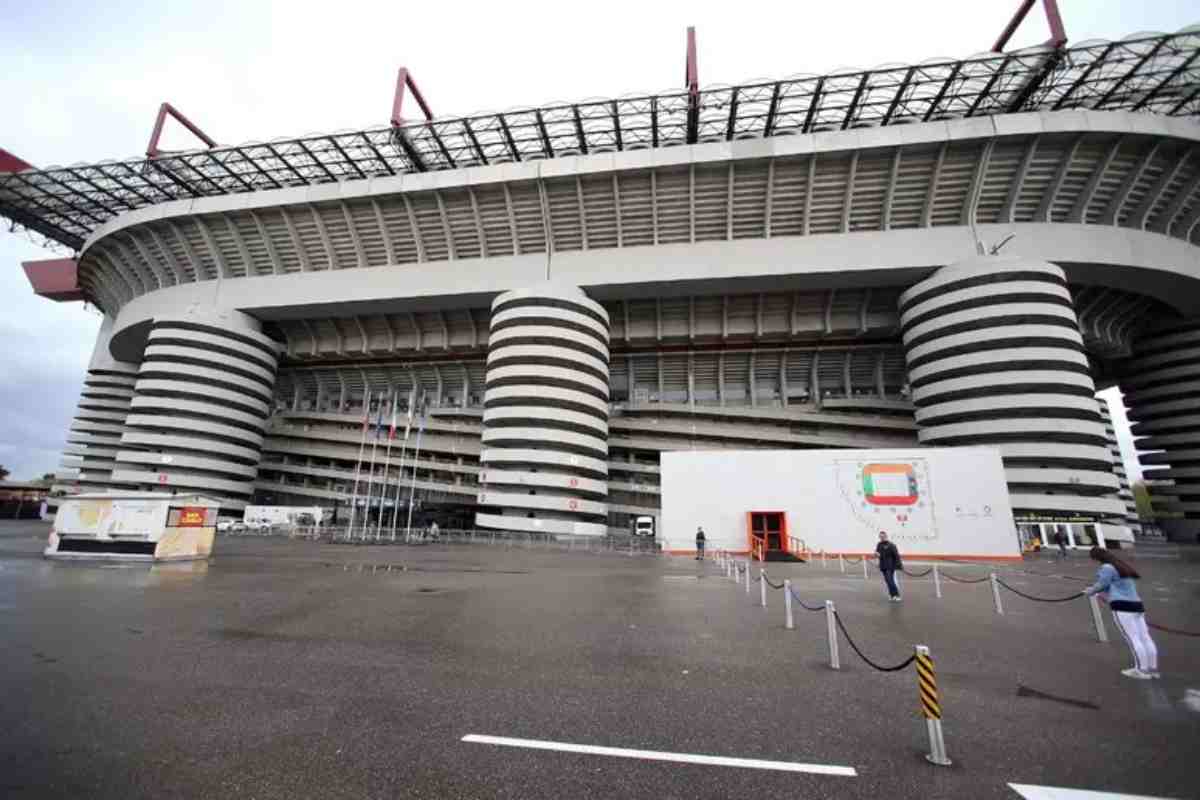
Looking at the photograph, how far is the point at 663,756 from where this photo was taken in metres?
3.96

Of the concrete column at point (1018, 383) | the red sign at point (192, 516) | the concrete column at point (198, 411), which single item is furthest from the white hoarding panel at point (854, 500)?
the concrete column at point (198, 411)

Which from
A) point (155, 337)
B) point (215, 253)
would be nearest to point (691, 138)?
point (215, 253)

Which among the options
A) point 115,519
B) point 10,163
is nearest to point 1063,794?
point 115,519

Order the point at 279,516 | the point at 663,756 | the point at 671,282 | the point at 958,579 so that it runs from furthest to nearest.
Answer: the point at 279,516, the point at 671,282, the point at 958,579, the point at 663,756

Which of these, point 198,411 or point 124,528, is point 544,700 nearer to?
point 124,528

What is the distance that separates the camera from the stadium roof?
3403cm

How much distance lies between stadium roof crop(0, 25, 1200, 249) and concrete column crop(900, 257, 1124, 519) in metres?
13.5

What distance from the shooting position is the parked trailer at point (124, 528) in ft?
55.6

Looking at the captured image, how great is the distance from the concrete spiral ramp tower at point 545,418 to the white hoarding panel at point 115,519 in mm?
25390

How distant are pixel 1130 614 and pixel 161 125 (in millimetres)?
69715

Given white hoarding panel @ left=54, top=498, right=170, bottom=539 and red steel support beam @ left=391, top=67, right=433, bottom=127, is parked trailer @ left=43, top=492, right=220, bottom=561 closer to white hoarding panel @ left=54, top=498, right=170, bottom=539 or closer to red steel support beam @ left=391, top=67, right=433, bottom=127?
white hoarding panel @ left=54, top=498, right=170, bottom=539

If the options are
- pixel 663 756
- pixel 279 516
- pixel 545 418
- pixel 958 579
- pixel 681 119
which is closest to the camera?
pixel 663 756

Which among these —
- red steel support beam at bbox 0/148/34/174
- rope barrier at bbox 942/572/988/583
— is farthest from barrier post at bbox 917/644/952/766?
red steel support beam at bbox 0/148/34/174

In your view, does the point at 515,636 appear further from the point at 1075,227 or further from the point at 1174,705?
the point at 1075,227
